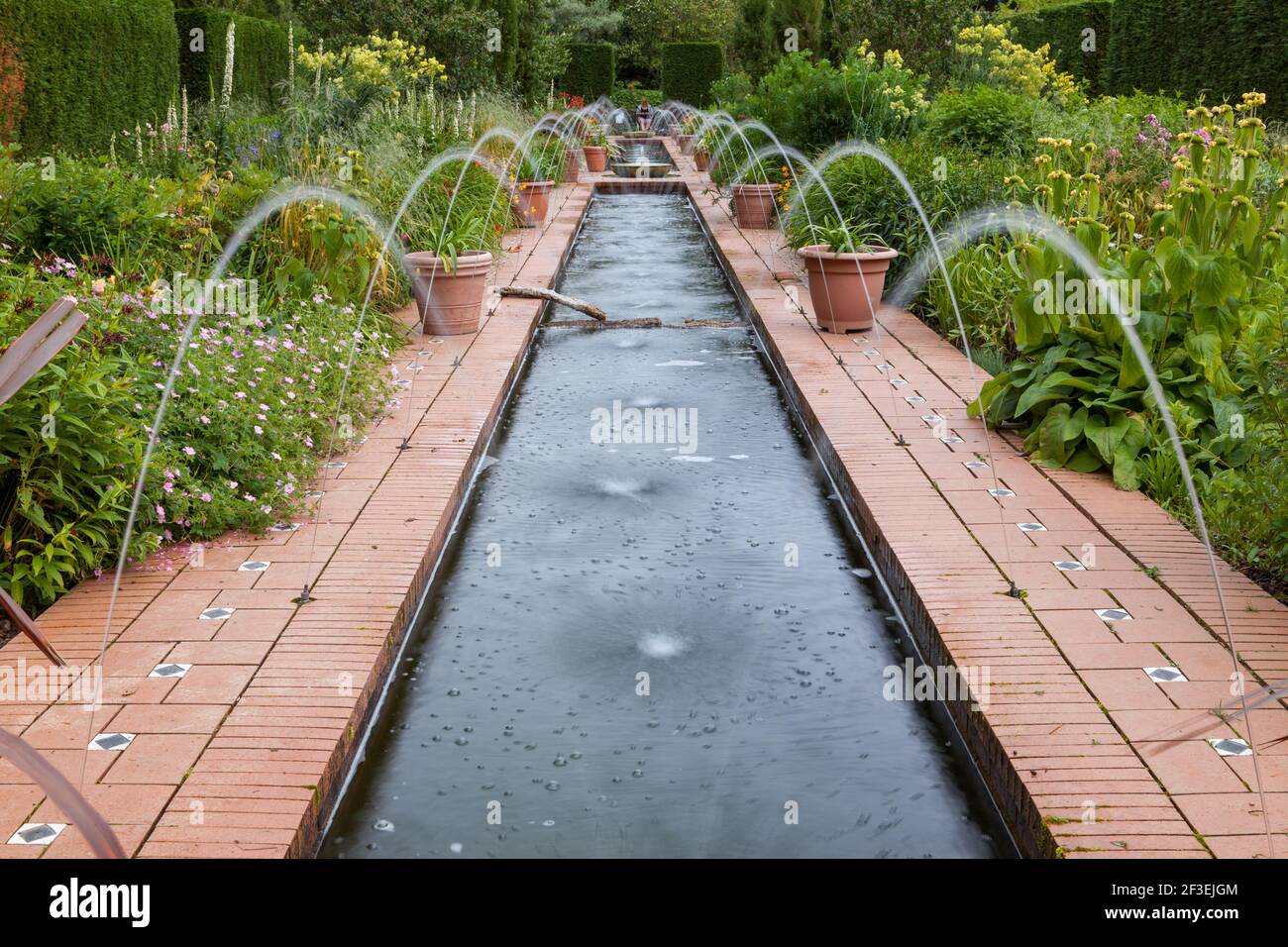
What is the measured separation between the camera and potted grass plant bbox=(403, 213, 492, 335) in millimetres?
8391

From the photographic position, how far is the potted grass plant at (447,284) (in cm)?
839

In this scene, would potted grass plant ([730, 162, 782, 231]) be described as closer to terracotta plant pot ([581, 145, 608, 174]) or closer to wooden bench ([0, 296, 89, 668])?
terracotta plant pot ([581, 145, 608, 174])

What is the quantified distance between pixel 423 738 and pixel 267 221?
5453 millimetres

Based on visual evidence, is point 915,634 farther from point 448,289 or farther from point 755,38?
point 755,38

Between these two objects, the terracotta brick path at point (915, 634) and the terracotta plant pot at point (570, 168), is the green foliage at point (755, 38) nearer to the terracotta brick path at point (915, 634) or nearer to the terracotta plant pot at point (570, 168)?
the terracotta plant pot at point (570, 168)

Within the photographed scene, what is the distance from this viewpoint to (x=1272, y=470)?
429 cm

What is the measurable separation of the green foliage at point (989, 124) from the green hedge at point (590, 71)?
92.8 feet

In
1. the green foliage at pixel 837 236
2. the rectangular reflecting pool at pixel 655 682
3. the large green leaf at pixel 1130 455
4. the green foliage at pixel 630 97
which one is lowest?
the rectangular reflecting pool at pixel 655 682

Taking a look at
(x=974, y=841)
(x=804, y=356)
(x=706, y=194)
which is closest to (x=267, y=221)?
(x=804, y=356)

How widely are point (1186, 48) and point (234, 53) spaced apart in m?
13.0

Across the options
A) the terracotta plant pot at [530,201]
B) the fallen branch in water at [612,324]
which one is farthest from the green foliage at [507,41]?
the fallen branch in water at [612,324]

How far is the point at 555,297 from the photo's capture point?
9633 millimetres

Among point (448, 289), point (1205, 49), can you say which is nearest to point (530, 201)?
point (448, 289)
